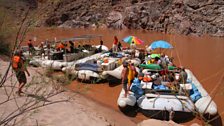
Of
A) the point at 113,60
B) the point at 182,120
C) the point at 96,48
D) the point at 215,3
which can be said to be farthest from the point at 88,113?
the point at 215,3

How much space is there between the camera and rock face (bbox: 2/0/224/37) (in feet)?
139

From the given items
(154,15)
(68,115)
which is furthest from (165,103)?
(154,15)

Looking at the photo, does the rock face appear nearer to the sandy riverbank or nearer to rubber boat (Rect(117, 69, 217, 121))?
rubber boat (Rect(117, 69, 217, 121))

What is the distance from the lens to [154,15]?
47.5m

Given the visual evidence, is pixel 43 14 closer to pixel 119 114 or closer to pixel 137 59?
pixel 119 114

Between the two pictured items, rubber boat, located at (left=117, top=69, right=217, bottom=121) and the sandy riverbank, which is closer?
the sandy riverbank

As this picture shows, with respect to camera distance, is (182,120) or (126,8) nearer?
(182,120)

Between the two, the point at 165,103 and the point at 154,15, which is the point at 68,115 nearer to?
the point at 165,103

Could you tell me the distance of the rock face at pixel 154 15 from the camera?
42500 millimetres

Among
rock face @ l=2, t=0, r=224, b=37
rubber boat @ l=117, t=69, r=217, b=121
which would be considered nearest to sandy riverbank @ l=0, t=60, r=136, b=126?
rubber boat @ l=117, t=69, r=217, b=121

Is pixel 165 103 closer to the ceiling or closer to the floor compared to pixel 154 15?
closer to the floor

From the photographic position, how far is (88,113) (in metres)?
9.34

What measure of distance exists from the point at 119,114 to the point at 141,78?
7.60ft

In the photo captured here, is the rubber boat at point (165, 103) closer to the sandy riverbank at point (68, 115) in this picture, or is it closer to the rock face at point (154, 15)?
the sandy riverbank at point (68, 115)
